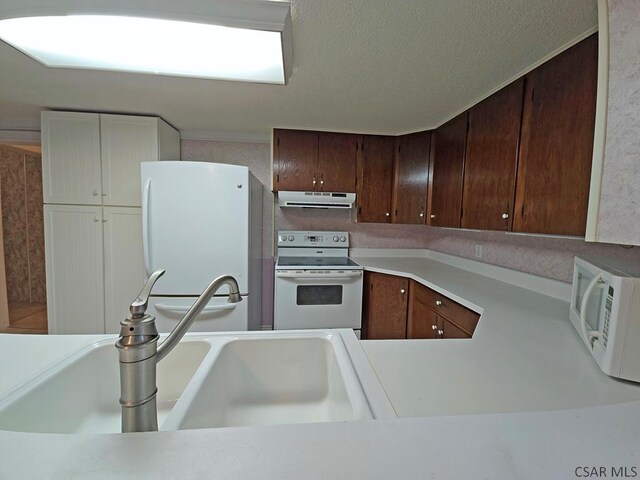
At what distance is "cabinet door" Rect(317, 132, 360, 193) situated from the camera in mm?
2672

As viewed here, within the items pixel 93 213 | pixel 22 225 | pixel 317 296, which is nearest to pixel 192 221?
pixel 93 213

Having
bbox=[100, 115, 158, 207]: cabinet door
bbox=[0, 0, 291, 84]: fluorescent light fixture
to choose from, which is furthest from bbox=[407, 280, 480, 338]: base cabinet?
bbox=[100, 115, 158, 207]: cabinet door

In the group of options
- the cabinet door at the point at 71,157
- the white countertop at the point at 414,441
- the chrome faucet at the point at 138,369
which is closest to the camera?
the white countertop at the point at 414,441

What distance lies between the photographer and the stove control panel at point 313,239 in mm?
2898

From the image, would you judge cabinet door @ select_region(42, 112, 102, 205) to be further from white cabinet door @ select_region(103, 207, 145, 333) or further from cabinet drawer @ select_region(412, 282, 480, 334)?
cabinet drawer @ select_region(412, 282, 480, 334)

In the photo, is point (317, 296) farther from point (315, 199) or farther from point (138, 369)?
point (138, 369)

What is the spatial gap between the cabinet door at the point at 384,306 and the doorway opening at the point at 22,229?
4254 mm

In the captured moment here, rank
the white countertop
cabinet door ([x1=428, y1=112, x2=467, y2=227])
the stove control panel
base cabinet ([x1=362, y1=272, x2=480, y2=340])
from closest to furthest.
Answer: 1. the white countertop
2. base cabinet ([x1=362, y1=272, x2=480, y2=340])
3. cabinet door ([x1=428, y1=112, x2=467, y2=227])
4. the stove control panel

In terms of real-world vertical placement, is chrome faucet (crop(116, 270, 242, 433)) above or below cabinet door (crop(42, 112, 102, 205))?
below

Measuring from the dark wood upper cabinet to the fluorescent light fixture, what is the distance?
4.27ft

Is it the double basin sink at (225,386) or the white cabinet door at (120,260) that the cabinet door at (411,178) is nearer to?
the double basin sink at (225,386)

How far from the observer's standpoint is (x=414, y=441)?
0.48 meters

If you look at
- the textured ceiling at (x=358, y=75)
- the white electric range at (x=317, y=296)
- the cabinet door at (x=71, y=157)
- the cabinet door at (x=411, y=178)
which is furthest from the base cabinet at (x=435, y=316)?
the cabinet door at (x=71, y=157)

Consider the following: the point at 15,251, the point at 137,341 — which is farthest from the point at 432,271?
the point at 15,251
